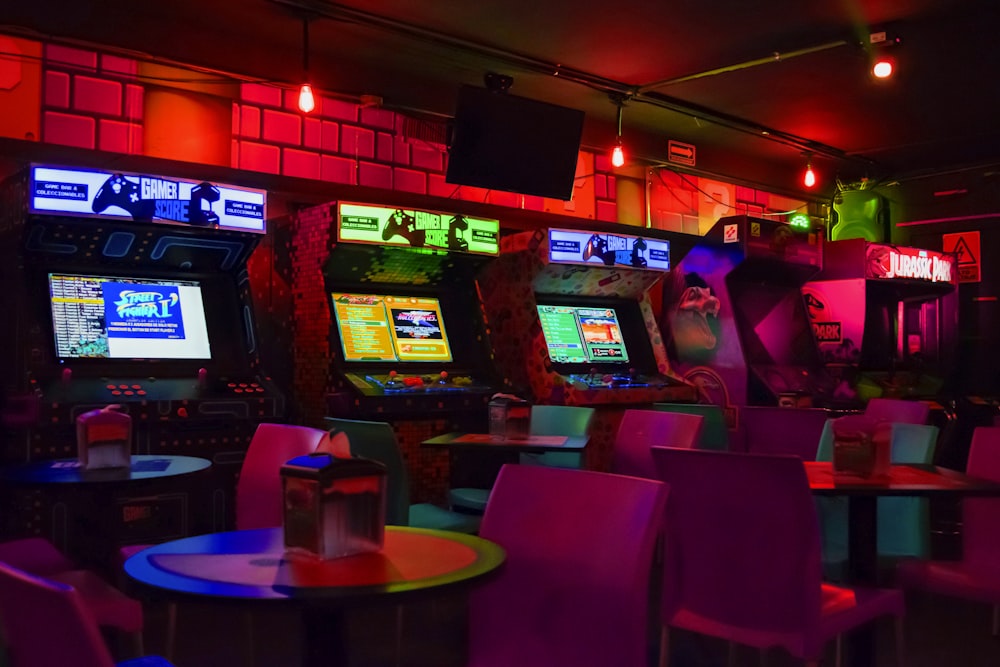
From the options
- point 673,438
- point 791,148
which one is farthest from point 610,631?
point 791,148

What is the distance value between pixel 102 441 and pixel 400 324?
88.0 inches

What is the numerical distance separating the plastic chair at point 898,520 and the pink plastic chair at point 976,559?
0.20m

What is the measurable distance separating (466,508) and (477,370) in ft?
4.02

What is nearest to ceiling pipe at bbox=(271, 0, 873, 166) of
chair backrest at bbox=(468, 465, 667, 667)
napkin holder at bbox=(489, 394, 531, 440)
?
napkin holder at bbox=(489, 394, 531, 440)

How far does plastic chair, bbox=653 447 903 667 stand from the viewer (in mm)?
2082

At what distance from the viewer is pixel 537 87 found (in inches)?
249

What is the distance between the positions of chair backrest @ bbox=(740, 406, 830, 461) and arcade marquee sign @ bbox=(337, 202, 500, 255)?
1.71 m

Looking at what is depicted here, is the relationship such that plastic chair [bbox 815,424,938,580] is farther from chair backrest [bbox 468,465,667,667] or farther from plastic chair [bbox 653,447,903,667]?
chair backrest [bbox 468,465,667,667]

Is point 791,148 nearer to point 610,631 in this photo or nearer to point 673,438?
point 673,438

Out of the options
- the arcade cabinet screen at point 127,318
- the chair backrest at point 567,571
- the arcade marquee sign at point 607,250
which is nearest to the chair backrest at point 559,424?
the arcade marquee sign at point 607,250

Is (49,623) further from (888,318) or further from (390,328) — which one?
(888,318)

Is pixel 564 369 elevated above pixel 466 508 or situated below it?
above

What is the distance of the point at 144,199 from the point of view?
3729 mm

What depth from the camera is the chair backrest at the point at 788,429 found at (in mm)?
4160
